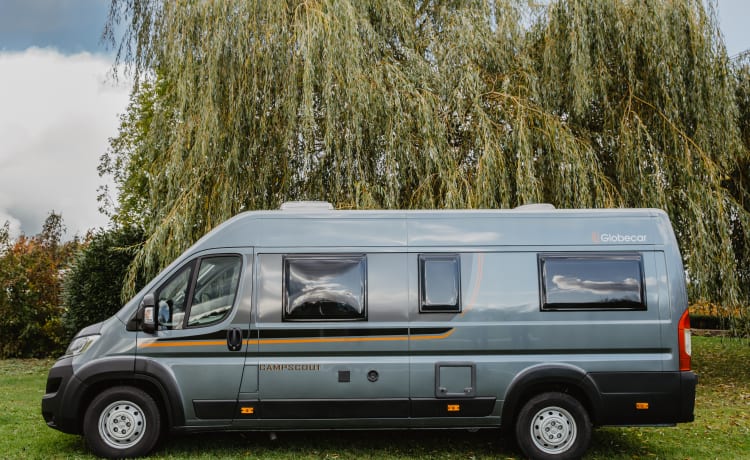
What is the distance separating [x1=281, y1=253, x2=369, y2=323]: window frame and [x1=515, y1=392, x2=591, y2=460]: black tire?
74.0 inches

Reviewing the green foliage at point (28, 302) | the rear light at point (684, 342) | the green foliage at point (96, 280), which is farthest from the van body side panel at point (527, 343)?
the green foliage at point (28, 302)

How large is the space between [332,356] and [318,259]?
0.95 metres

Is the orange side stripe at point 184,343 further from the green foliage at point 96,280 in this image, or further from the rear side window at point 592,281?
the green foliage at point 96,280

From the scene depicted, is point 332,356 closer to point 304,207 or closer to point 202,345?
point 202,345

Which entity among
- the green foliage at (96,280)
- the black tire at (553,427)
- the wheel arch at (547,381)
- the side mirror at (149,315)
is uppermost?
the green foliage at (96,280)

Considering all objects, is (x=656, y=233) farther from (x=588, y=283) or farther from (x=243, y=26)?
(x=243, y=26)

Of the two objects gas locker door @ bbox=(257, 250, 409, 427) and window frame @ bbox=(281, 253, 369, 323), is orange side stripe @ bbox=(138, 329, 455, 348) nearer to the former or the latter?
gas locker door @ bbox=(257, 250, 409, 427)

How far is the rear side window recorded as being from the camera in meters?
6.54

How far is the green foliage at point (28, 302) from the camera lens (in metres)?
17.7

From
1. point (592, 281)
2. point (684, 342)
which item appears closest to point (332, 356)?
point (592, 281)

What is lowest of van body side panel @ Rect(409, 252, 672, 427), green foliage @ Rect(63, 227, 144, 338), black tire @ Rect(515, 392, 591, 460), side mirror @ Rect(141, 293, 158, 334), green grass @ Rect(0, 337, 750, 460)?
green grass @ Rect(0, 337, 750, 460)

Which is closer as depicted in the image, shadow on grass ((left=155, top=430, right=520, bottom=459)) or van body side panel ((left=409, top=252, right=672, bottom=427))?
van body side panel ((left=409, top=252, right=672, bottom=427))

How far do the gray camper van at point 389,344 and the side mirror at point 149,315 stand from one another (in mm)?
15

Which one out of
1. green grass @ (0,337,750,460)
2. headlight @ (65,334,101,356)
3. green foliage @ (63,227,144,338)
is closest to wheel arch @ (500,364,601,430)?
green grass @ (0,337,750,460)
